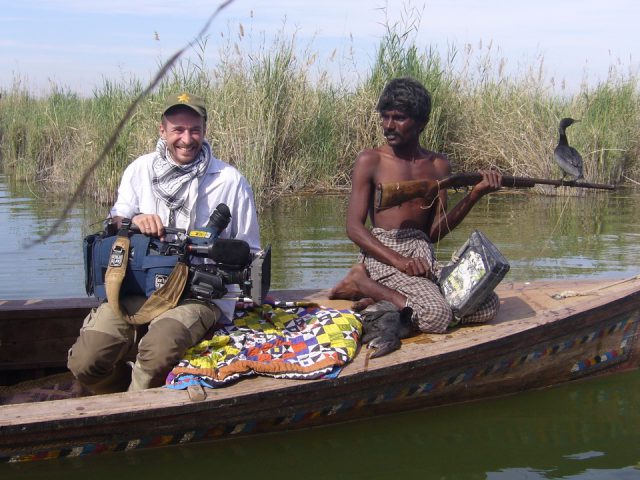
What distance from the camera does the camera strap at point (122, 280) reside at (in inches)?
125

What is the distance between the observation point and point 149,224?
327 cm

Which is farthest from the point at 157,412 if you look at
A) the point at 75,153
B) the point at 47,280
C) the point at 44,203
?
the point at 75,153

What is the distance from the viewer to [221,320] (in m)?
3.52

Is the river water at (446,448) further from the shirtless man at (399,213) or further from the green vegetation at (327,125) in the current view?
the green vegetation at (327,125)

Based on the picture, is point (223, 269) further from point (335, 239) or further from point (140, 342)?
point (335, 239)

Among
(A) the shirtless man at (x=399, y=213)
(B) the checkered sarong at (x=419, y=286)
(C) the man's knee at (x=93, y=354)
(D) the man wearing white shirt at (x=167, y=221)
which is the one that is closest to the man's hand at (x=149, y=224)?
(D) the man wearing white shirt at (x=167, y=221)

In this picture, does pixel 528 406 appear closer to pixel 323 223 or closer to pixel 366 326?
pixel 366 326

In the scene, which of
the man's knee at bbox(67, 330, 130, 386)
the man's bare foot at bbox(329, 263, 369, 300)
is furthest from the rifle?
the man's knee at bbox(67, 330, 130, 386)

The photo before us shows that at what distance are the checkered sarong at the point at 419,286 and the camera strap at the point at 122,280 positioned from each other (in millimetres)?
1102

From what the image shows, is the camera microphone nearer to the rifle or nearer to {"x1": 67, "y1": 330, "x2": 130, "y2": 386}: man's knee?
{"x1": 67, "y1": 330, "x2": 130, "y2": 386}: man's knee

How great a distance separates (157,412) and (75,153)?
309 inches

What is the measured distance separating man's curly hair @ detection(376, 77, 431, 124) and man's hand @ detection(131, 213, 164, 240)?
4.26 ft

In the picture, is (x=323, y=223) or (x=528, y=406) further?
(x=323, y=223)

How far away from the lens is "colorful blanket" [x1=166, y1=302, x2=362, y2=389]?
3.17m
